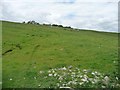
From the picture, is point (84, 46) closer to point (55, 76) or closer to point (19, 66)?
point (19, 66)

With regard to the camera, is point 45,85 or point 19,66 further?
point 19,66

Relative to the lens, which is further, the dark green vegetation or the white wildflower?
the dark green vegetation

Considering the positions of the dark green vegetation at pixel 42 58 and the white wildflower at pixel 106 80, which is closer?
the white wildflower at pixel 106 80

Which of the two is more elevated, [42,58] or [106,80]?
[42,58]

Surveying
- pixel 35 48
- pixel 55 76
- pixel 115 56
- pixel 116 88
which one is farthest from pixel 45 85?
pixel 35 48

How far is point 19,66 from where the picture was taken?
2752cm

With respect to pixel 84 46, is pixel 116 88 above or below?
below

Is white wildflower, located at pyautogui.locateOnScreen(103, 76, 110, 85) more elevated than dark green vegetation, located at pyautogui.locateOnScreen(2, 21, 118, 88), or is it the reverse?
dark green vegetation, located at pyautogui.locateOnScreen(2, 21, 118, 88)

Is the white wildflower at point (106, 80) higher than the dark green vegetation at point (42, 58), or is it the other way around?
the dark green vegetation at point (42, 58)

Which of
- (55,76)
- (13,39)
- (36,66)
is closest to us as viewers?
(55,76)

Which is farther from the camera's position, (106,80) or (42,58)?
(42,58)

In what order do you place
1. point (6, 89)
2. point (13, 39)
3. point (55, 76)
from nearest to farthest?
point (6, 89), point (55, 76), point (13, 39)

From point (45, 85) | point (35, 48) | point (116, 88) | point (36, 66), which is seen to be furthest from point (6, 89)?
point (35, 48)

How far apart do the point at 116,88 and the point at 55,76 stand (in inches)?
188
